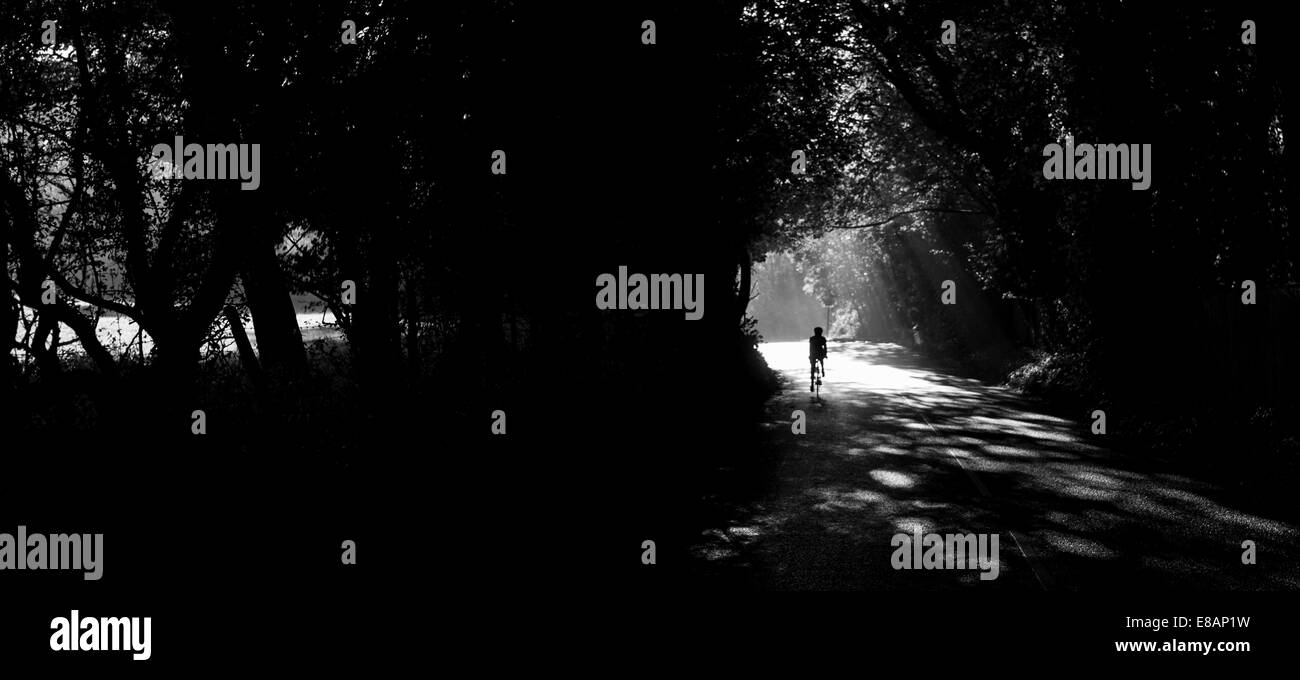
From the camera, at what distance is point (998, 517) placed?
1050 centimetres

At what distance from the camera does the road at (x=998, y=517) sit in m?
7.99

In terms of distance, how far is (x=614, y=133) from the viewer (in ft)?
49.2

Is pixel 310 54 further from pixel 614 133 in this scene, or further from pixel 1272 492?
pixel 1272 492

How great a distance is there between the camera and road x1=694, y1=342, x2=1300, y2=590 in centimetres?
799
